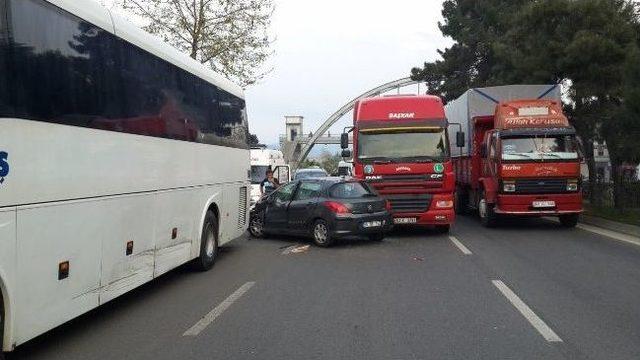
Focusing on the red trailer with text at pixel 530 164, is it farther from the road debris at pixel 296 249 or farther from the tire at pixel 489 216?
the road debris at pixel 296 249

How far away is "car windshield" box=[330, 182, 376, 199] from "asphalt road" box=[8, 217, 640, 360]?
1787mm

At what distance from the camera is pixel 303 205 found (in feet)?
45.7

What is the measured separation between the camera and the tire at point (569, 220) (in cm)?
1650

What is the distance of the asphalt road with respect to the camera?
18.9 ft

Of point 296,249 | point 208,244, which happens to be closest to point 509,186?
point 296,249

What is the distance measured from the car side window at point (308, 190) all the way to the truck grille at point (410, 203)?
1.94 meters

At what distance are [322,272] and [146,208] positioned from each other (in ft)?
11.3

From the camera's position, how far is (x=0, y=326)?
4.72m

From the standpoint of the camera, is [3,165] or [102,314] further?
[102,314]

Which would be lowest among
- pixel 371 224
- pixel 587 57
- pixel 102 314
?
pixel 102 314

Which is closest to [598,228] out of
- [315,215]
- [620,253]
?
[620,253]

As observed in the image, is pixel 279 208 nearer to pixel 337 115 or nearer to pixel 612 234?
pixel 612 234

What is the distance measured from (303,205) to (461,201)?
9122 millimetres

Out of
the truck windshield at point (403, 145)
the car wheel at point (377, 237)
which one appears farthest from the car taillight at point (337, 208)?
the truck windshield at point (403, 145)
